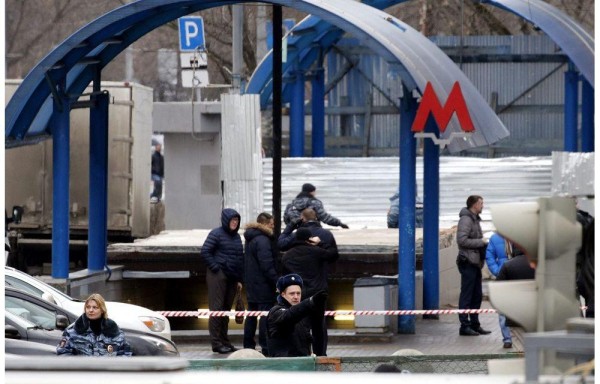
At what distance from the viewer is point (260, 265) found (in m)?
17.2

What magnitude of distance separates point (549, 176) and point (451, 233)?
5648mm

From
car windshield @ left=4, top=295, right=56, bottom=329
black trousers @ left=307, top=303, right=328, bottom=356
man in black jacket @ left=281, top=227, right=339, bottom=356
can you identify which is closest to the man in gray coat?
man in black jacket @ left=281, top=227, right=339, bottom=356

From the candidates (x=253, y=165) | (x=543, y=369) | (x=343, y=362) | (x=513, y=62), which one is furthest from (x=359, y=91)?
(x=543, y=369)

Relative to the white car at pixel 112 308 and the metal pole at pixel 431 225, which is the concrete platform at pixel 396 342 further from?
the metal pole at pixel 431 225

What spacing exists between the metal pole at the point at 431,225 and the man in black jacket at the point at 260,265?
3354mm

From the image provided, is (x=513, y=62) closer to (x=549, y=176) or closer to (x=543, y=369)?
(x=549, y=176)

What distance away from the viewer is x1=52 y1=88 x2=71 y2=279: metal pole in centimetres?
1972

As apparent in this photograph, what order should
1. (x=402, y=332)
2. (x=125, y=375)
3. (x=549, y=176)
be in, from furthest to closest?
(x=549, y=176), (x=402, y=332), (x=125, y=375)

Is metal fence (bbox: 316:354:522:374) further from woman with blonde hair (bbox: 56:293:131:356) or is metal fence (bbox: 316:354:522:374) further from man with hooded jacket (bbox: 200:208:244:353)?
man with hooded jacket (bbox: 200:208:244:353)

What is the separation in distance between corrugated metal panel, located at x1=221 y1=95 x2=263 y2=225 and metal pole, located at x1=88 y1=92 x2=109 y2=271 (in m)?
4.73

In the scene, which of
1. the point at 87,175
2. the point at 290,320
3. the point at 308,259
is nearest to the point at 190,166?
the point at 87,175

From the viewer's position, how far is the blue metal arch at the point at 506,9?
21891mm

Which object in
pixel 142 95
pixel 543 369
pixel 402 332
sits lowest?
pixel 402 332

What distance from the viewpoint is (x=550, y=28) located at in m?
23.0
